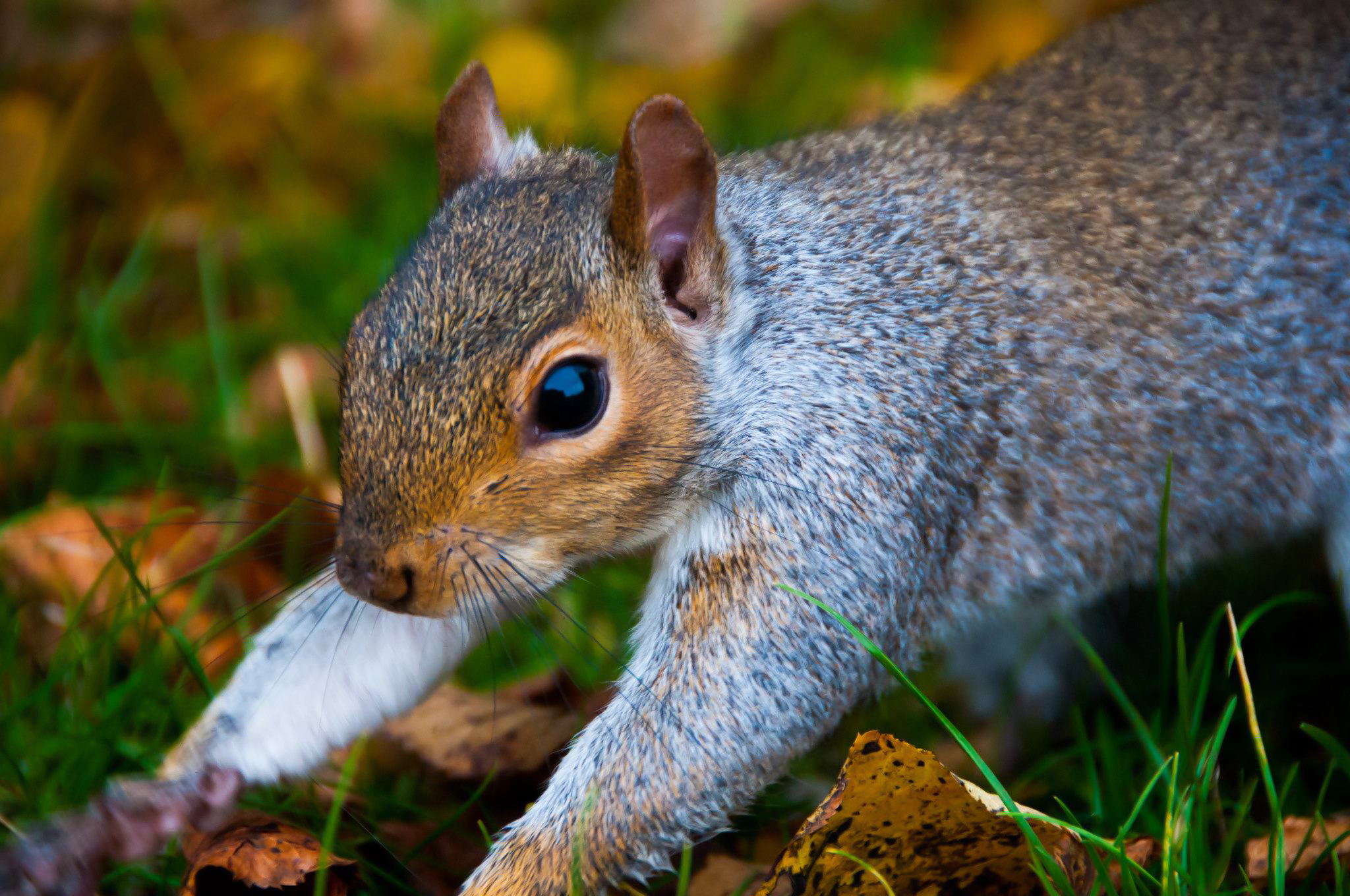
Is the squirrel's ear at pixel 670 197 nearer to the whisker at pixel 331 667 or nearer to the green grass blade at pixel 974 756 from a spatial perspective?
the green grass blade at pixel 974 756

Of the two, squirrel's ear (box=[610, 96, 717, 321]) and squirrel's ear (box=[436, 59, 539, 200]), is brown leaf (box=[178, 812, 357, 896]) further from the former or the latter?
squirrel's ear (box=[436, 59, 539, 200])

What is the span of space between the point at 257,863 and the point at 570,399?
0.73 meters

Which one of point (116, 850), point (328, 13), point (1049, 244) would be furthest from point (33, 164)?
point (1049, 244)

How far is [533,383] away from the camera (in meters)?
1.75

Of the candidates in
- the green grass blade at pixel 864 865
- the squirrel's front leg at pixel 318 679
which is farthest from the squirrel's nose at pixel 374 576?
the green grass blade at pixel 864 865

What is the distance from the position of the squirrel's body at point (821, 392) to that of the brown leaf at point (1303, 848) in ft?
1.60

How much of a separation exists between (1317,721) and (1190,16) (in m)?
1.35

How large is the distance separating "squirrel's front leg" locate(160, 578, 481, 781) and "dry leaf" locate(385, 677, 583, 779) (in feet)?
0.21

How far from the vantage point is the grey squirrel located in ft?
5.87

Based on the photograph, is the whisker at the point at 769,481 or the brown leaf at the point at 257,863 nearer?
the brown leaf at the point at 257,863

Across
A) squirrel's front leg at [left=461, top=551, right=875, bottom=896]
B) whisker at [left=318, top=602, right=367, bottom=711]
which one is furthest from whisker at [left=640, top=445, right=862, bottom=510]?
whisker at [left=318, top=602, right=367, bottom=711]

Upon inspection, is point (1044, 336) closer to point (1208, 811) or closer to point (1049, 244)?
point (1049, 244)

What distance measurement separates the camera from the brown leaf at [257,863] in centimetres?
172

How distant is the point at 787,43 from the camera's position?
4.50 metres
